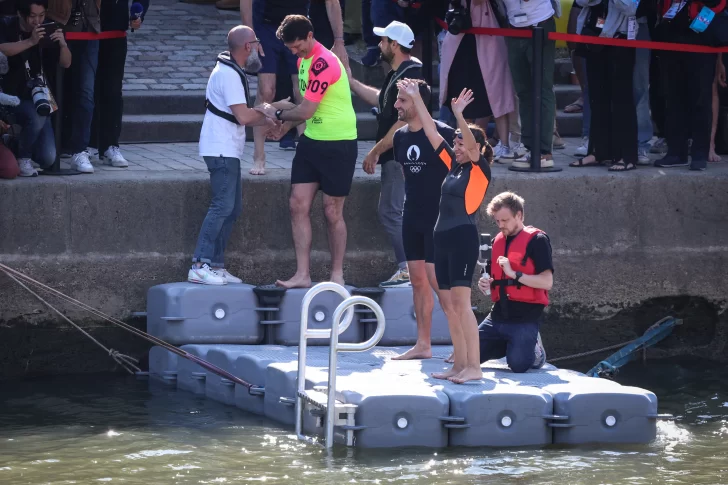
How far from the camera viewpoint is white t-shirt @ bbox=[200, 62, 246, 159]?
10211mm

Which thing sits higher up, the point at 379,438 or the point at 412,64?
the point at 412,64

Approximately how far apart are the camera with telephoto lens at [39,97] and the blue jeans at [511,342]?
377 cm

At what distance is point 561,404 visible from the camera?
873cm

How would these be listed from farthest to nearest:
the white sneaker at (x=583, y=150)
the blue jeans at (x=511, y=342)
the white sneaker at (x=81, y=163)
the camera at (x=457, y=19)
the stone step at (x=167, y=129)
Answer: the stone step at (x=167, y=129)
the white sneaker at (x=583, y=150)
the camera at (x=457, y=19)
the white sneaker at (x=81, y=163)
the blue jeans at (x=511, y=342)

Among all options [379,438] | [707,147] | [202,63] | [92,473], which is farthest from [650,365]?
[202,63]

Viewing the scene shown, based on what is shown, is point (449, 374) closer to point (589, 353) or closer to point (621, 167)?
point (589, 353)

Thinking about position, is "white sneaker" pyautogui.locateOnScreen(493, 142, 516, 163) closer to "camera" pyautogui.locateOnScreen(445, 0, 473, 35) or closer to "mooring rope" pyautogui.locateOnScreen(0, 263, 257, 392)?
"camera" pyautogui.locateOnScreen(445, 0, 473, 35)

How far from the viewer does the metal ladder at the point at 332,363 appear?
8.28 metres

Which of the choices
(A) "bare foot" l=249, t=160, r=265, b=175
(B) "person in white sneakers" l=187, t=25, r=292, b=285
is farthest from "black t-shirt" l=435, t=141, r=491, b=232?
(A) "bare foot" l=249, t=160, r=265, b=175

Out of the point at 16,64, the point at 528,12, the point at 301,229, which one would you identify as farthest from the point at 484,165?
→ the point at 16,64

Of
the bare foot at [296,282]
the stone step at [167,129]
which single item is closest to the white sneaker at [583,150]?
the stone step at [167,129]

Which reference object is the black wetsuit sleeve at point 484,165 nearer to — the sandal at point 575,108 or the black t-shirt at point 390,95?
the black t-shirt at point 390,95

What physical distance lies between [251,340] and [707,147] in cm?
419

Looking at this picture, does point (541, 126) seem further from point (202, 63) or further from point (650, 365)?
point (202, 63)
